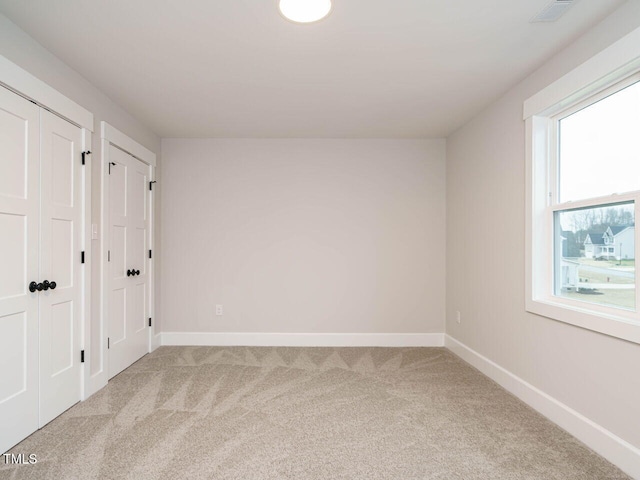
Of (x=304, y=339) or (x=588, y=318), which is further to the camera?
(x=304, y=339)

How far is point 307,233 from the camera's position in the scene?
4.45 metres

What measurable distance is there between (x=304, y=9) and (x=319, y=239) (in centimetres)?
281

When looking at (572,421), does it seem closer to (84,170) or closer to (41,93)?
(84,170)

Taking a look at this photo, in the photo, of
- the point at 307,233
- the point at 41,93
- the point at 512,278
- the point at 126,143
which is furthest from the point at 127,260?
the point at 512,278

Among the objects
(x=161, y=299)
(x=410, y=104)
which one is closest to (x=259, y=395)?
(x=161, y=299)

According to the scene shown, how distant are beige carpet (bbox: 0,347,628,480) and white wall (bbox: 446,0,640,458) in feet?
0.99

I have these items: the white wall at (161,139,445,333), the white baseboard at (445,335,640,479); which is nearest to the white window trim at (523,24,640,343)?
the white baseboard at (445,335,640,479)

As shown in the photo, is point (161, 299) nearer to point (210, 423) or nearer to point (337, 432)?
point (210, 423)

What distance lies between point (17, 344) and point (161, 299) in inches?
87.5

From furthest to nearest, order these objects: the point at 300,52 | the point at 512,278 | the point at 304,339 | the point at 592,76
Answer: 1. the point at 304,339
2. the point at 512,278
3. the point at 300,52
4. the point at 592,76

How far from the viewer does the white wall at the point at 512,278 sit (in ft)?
6.66

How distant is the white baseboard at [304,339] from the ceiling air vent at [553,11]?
335cm

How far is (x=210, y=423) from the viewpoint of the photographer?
8.02ft

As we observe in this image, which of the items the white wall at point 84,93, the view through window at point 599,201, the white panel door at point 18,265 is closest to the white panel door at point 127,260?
the white wall at point 84,93
